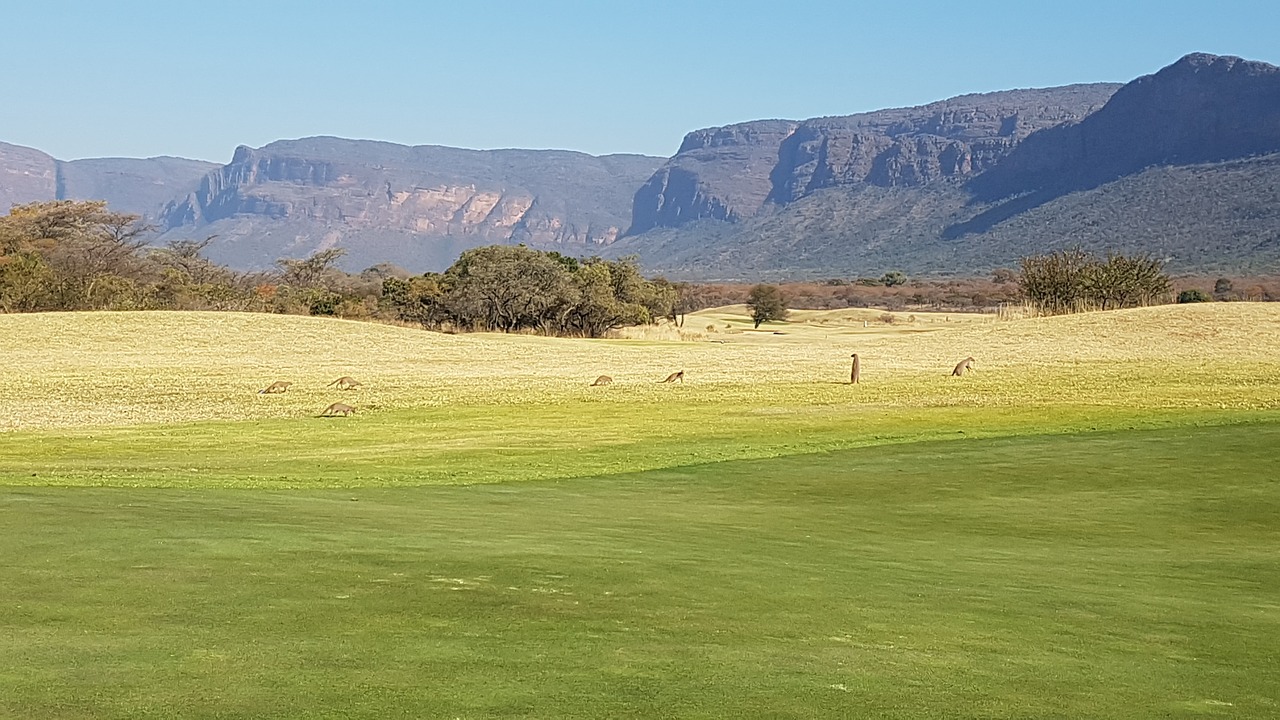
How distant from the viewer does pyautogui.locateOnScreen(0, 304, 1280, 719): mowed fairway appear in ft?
20.4

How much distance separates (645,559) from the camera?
10.0m

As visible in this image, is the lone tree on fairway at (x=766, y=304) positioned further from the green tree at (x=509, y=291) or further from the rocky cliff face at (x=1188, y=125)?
the rocky cliff face at (x=1188, y=125)

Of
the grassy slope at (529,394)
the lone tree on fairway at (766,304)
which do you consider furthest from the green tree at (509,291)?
the lone tree on fairway at (766,304)

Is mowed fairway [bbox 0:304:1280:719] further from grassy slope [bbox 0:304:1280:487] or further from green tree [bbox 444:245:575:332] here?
green tree [bbox 444:245:575:332]

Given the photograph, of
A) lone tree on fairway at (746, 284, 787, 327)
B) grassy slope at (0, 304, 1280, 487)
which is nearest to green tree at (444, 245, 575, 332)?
grassy slope at (0, 304, 1280, 487)

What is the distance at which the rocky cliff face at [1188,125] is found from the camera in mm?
174125

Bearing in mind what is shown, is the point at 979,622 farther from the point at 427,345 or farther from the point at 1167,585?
the point at 427,345

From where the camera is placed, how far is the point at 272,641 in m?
6.79

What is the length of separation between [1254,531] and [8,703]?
449 inches

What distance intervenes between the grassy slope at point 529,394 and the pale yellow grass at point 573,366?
14 centimetres

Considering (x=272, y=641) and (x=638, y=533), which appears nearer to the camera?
(x=272, y=641)

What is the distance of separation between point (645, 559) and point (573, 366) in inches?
1457

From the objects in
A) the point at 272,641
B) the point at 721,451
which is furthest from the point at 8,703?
the point at 721,451

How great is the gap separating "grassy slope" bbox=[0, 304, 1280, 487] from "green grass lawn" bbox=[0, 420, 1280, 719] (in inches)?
200
